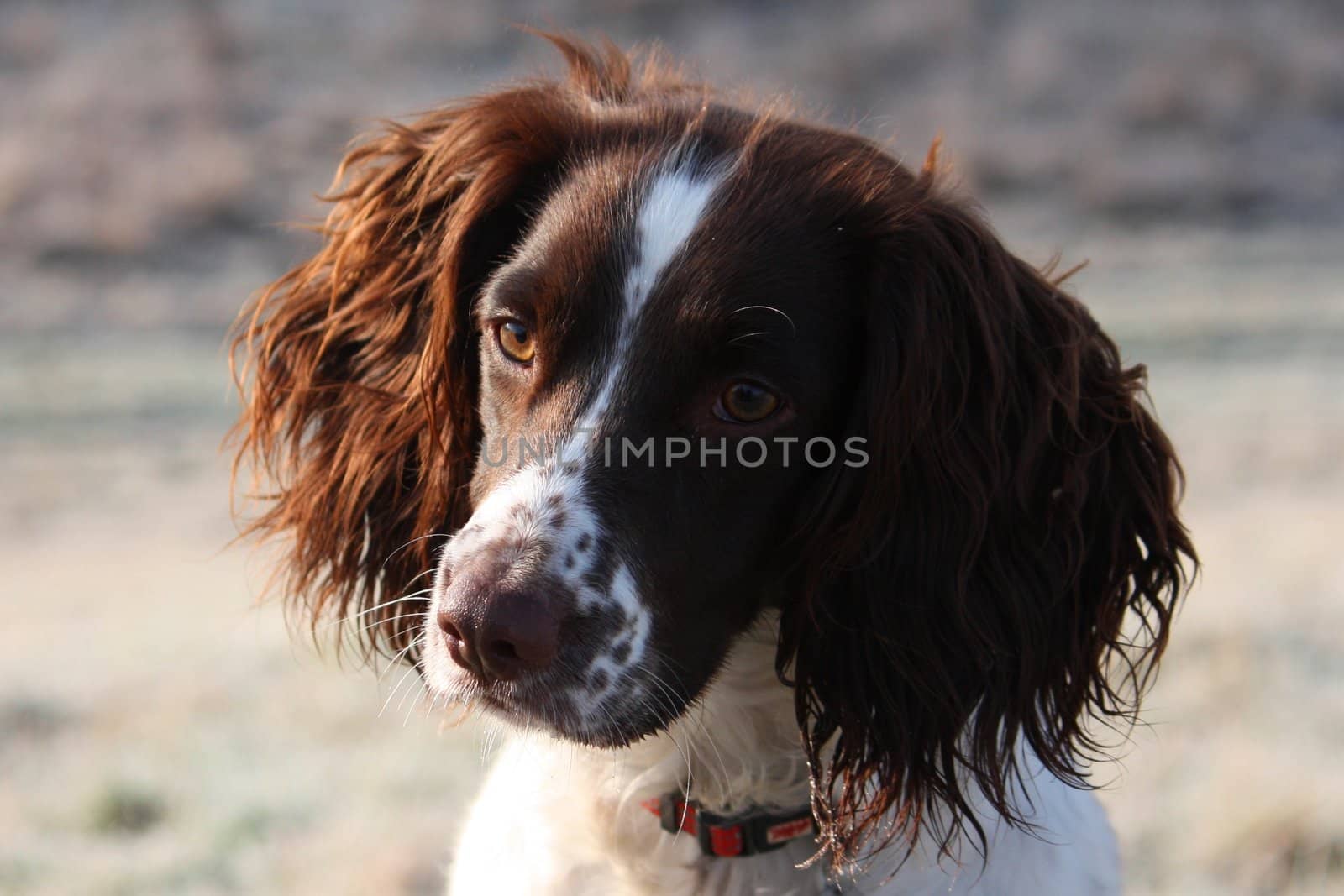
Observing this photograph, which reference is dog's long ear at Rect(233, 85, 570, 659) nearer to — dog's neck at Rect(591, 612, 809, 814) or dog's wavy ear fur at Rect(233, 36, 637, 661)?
dog's wavy ear fur at Rect(233, 36, 637, 661)

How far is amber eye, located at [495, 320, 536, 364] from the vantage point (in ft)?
8.87

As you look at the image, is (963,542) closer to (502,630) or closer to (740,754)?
(740,754)

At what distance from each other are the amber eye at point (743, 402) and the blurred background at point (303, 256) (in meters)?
0.93

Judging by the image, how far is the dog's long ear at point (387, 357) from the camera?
2.98 meters

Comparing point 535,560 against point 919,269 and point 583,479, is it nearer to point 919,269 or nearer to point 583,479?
point 583,479

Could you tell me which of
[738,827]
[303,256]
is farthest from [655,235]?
[303,256]

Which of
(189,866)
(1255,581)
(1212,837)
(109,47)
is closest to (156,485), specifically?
(189,866)

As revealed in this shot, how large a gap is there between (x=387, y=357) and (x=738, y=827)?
119 cm

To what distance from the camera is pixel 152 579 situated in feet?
27.5

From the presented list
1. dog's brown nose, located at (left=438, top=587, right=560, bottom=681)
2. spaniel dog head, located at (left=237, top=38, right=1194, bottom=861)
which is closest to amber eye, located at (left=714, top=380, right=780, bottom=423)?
spaniel dog head, located at (left=237, top=38, right=1194, bottom=861)

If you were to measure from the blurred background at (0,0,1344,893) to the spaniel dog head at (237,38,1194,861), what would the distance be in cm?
51

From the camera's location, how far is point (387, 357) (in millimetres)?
3150

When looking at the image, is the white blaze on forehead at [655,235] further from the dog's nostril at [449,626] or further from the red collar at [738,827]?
the red collar at [738,827]

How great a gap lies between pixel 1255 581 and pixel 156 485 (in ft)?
23.1
